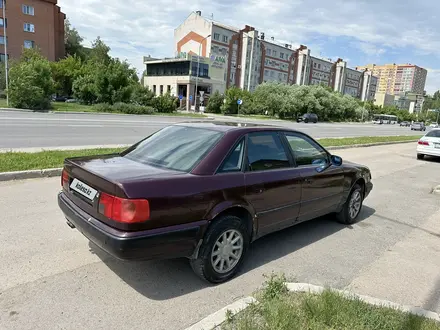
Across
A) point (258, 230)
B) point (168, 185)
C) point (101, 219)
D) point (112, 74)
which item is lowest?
point (258, 230)

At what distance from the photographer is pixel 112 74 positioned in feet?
120

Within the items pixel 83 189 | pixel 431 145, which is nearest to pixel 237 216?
pixel 83 189

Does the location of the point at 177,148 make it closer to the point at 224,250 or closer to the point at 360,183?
the point at 224,250

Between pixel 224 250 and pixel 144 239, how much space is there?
3.06 feet

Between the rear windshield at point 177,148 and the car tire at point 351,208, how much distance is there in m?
2.83

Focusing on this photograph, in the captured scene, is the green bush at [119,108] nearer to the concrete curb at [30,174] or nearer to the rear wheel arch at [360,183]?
the concrete curb at [30,174]

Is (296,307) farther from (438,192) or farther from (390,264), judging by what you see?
(438,192)

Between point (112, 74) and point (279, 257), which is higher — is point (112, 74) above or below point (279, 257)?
above

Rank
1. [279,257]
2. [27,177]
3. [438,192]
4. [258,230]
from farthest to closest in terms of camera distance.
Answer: [438,192]
[27,177]
[279,257]
[258,230]

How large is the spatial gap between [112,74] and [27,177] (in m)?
32.9

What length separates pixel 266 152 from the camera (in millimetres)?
3896

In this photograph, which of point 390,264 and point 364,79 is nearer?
point 390,264

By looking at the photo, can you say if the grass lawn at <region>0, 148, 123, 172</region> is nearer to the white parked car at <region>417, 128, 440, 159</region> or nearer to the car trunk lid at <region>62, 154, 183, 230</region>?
the car trunk lid at <region>62, 154, 183, 230</region>

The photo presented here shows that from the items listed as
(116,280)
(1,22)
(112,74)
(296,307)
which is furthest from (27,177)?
(1,22)
